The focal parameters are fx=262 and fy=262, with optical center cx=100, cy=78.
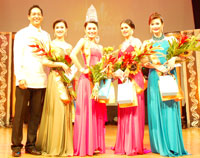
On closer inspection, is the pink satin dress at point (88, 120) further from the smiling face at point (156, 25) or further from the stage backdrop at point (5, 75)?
the stage backdrop at point (5, 75)

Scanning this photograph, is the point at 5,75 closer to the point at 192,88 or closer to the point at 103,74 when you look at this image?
the point at 103,74

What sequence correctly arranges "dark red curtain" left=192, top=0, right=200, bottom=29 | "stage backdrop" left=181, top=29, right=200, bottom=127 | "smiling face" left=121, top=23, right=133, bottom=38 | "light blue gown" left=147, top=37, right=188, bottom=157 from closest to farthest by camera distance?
"light blue gown" left=147, top=37, right=188, bottom=157, "smiling face" left=121, top=23, right=133, bottom=38, "stage backdrop" left=181, top=29, right=200, bottom=127, "dark red curtain" left=192, top=0, right=200, bottom=29

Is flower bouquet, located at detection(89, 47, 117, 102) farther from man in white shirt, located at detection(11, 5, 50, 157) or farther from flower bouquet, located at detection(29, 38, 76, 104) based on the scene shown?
man in white shirt, located at detection(11, 5, 50, 157)

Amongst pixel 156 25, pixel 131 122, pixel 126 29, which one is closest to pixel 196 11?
pixel 156 25

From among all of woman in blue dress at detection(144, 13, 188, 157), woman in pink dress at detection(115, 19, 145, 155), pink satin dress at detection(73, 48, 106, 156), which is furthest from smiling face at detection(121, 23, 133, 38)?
pink satin dress at detection(73, 48, 106, 156)

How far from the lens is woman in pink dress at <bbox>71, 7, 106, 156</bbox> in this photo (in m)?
3.13

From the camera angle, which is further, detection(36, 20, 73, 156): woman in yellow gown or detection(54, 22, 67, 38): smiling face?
detection(54, 22, 67, 38): smiling face

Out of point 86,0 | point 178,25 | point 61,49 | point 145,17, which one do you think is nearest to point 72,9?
point 86,0

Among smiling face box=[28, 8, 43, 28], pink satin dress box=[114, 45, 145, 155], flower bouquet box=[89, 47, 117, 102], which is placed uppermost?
smiling face box=[28, 8, 43, 28]

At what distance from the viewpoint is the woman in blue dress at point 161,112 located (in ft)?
10.1

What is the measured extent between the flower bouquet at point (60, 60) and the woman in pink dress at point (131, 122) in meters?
0.68

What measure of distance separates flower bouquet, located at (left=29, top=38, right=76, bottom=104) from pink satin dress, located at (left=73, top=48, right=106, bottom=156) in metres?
0.14

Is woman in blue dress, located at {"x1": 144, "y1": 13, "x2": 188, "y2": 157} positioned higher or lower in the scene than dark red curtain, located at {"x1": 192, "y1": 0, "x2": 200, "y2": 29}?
lower

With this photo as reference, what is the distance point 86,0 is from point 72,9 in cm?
43
